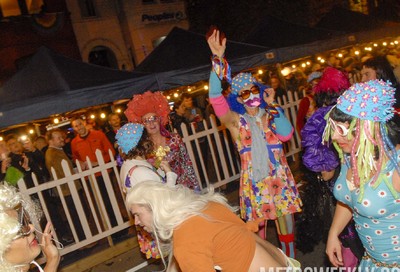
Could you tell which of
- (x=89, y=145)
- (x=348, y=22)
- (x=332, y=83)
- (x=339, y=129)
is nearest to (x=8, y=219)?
(x=339, y=129)

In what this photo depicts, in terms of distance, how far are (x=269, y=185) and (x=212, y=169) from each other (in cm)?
507

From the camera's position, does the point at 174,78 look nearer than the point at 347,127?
No

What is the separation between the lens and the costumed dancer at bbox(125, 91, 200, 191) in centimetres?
385

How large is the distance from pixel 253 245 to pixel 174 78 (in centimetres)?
408

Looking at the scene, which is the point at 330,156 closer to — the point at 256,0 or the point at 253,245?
the point at 253,245

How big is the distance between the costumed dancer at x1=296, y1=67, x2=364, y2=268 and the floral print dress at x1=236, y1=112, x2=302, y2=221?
0.23 metres

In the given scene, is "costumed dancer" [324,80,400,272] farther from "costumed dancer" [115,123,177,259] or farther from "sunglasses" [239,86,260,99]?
"costumed dancer" [115,123,177,259]

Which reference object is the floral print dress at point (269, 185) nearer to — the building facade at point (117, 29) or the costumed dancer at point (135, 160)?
the costumed dancer at point (135, 160)

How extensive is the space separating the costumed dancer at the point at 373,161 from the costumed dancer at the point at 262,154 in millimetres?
1258

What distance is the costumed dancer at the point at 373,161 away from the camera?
197cm

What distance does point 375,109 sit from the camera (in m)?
1.94

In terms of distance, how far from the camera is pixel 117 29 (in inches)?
701

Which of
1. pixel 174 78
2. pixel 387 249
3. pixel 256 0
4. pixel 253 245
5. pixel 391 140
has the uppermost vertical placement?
pixel 256 0

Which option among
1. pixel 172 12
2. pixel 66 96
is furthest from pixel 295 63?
pixel 66 96
